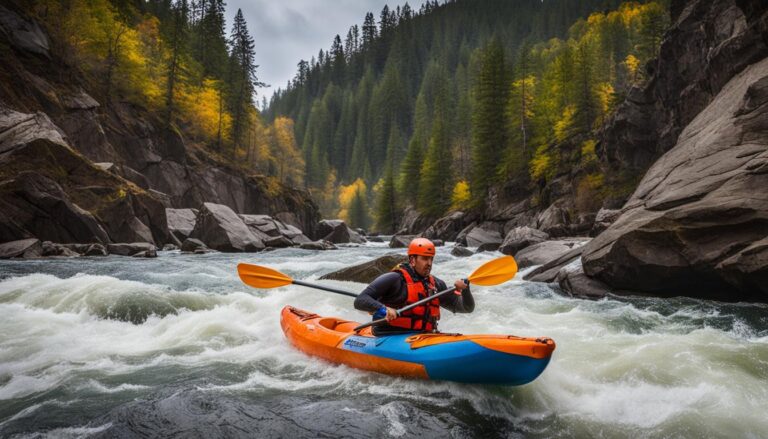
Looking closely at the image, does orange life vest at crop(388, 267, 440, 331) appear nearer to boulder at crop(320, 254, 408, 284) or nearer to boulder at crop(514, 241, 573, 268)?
boulder at crop(320, 254, 408, 284)

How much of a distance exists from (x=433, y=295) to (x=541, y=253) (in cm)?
992

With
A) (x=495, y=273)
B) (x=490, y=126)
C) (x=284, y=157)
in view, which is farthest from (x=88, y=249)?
(x=284, y=157)

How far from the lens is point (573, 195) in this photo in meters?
23.6

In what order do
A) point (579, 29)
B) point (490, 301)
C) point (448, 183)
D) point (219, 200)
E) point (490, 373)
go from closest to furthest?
point (490, 373) < point (490, 301) < point (219, 200) < point (448, 183) < point (579, 29)

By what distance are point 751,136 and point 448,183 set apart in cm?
2980

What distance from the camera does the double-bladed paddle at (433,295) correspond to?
195 inches

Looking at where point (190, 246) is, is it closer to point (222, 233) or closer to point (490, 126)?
point (222, 233)

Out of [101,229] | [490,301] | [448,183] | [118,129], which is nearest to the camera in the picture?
[490,301]

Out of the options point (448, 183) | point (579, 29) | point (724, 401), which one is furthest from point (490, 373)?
point (579, 29)

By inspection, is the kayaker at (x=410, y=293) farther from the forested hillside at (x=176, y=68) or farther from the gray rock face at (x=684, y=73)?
the forested hillside at (x=176, y=68)

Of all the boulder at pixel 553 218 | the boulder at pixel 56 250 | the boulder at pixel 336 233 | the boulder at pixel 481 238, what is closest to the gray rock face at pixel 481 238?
the boulder at pixel 481 238

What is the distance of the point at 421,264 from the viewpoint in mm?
5078

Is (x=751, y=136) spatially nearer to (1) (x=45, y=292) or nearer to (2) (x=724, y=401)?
(2) (x=724, y=401)

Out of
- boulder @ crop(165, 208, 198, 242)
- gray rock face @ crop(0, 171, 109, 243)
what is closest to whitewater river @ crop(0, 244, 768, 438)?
gray rock face @ crop(0, 171, 109, 243)
